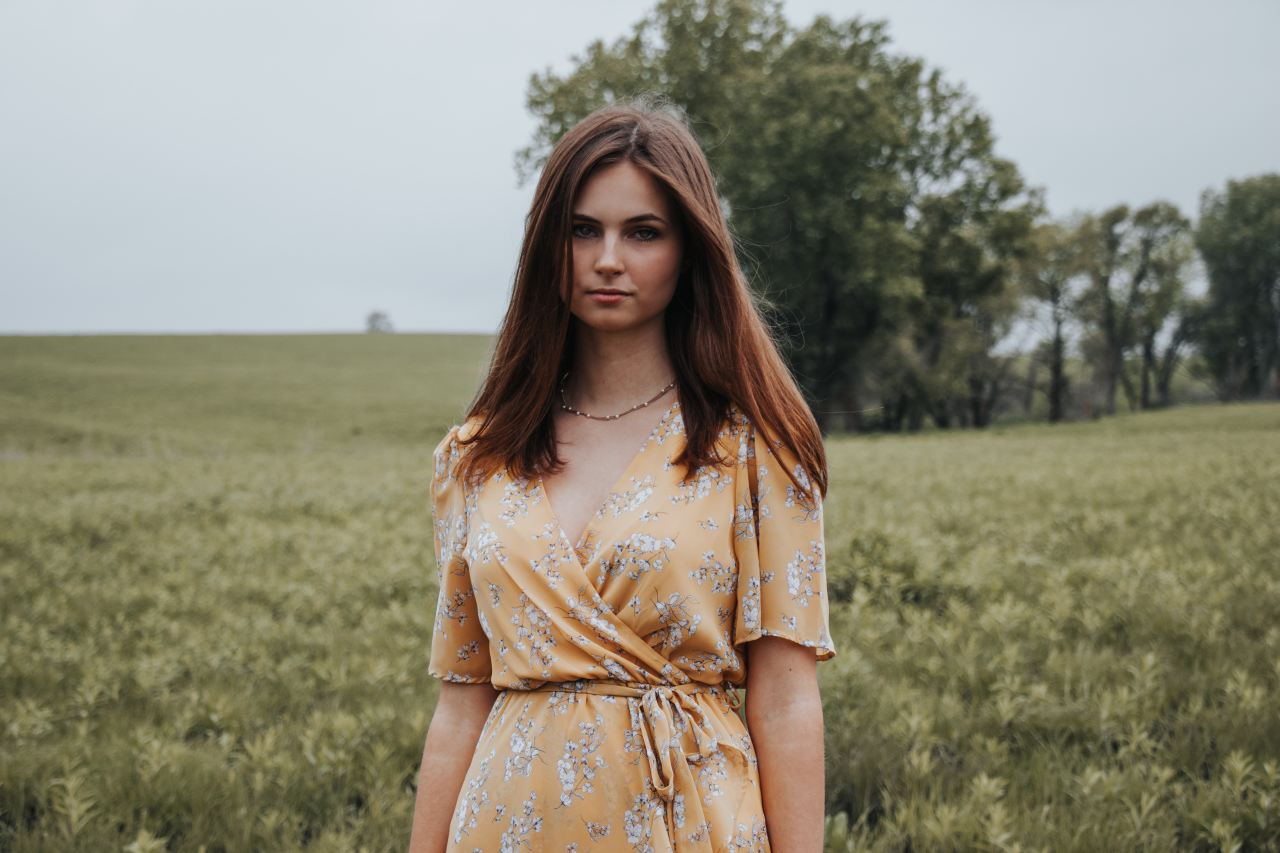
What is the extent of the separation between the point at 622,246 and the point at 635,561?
2.28 ft

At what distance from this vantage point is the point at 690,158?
6.69 ft

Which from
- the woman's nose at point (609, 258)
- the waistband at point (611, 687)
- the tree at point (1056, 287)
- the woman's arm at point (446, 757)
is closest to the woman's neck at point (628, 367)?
the woman's nose at point (609, 258)

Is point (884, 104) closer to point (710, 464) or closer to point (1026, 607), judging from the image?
point (1026, 607)

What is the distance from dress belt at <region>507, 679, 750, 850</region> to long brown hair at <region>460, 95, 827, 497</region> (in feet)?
1.55

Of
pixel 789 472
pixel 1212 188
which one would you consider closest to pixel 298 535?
pixel 789 472

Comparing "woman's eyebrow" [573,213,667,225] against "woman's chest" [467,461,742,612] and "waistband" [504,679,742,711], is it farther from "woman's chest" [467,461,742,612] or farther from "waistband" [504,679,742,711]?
"waistband" [504,679,742,711]

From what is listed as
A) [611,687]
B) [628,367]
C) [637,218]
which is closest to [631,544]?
[611,687]

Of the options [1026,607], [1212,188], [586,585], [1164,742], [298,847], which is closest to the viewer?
[586,585]

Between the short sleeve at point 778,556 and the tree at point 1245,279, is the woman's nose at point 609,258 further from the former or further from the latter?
the tree at point 1245,279

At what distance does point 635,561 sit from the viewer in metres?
1.82

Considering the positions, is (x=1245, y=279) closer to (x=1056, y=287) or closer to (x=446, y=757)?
(x=1056, y=287)

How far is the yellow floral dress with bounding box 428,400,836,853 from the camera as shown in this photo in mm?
1828

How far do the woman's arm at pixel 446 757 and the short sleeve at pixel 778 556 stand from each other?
26.2 inches

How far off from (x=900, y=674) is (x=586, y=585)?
3.68 meters
